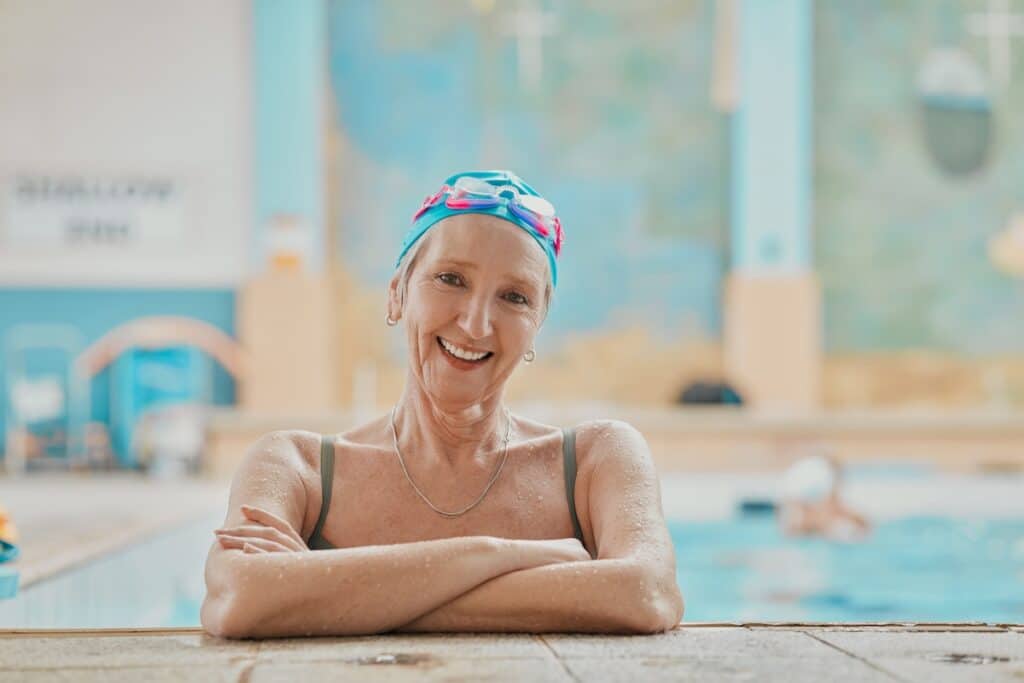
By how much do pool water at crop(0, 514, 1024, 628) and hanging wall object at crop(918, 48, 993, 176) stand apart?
5696 millimetres

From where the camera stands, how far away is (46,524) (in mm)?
5453

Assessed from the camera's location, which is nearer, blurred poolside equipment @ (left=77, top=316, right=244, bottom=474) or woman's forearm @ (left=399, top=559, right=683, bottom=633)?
woman's forearm @ (left=399, top=559, right=683, bottom=633)

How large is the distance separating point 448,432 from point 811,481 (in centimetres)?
561

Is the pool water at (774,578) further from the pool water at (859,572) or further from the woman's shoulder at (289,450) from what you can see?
the woman's shoulder at (289,450)

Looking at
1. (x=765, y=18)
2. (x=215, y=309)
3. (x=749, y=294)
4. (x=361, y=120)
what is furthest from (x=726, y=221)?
(x=215, y=309)

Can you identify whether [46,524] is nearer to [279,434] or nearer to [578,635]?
[279,434]

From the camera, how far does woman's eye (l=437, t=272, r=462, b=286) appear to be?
8.41 ft

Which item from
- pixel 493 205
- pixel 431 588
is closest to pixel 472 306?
pixel 493 205

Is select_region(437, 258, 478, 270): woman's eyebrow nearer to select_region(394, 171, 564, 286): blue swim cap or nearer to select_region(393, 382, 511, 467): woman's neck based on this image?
select_region(394, 171, 564, 286): blue swim cap

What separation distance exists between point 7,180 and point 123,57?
1583 millimetres

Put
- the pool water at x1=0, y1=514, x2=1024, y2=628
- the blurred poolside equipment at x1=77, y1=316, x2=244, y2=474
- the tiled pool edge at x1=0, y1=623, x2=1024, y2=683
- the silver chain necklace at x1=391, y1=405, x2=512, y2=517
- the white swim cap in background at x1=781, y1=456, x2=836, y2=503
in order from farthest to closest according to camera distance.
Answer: the blurred poolside equipment at x1=77, y1=316, x2=244, y2=474 < the white swim cap in background at x1=781, y1=456, x2=836, y2=503 < the pool water at x1=0, y1=514, x2=1024, y2=628 < the silver chain necklace at x1=391, y1=405, x2=512, y2=517 < the tiled pool edge at x1=0, y1=623, x2=1024, y2=683

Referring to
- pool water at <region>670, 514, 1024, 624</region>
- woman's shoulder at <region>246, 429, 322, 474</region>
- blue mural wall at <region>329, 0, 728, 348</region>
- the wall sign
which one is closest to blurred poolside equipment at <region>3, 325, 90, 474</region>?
the wall sign

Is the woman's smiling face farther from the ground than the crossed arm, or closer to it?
farther from the ground

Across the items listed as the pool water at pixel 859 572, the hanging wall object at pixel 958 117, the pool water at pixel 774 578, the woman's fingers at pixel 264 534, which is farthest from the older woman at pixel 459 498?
the hanging wall object at pixel 958 117
